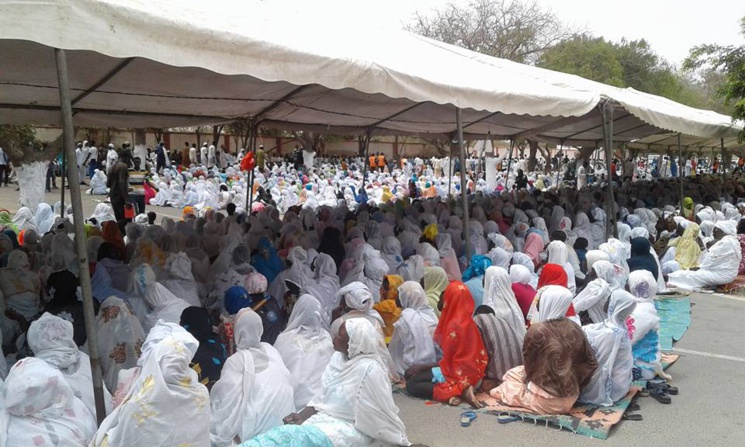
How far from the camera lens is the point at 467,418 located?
4.07 m

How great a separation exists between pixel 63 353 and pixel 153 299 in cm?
139

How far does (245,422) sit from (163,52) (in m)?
2.00

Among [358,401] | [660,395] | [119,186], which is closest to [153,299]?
[358,401]

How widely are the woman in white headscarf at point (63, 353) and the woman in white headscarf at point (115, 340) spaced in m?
0.44

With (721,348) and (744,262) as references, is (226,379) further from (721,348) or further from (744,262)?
(744,262)

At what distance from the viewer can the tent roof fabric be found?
320 centimetres

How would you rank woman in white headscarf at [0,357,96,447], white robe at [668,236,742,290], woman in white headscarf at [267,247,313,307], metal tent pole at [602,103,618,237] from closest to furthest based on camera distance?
woman in white headscarf at [0,357,96,447]
woman in white headscarf at [267,247,313,307]
white robe at [668,236,742,290]
metal tent pole at [602,103,618,237]

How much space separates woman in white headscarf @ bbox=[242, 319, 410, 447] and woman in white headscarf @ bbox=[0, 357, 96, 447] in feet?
3.45

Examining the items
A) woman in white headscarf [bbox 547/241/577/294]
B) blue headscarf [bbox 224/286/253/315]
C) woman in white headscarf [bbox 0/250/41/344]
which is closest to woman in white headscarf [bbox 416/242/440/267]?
woman in white headscarf [bbox 547/241/577/294]

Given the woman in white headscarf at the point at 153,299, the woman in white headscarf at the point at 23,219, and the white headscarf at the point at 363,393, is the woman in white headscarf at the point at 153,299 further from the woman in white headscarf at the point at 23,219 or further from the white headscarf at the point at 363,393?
the woman in white headscarf at the point at 23,219

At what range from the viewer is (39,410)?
2.73m

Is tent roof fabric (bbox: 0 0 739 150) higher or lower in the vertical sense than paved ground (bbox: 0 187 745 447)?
higher

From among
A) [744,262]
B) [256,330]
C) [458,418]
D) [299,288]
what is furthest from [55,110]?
[744,262]

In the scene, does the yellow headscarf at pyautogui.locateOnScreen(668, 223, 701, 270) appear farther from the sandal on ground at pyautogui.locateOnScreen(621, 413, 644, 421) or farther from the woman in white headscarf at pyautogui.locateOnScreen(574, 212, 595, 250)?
the sandal on ground at pyautogui.locateOnScreen(621, 413, 644, 421)
